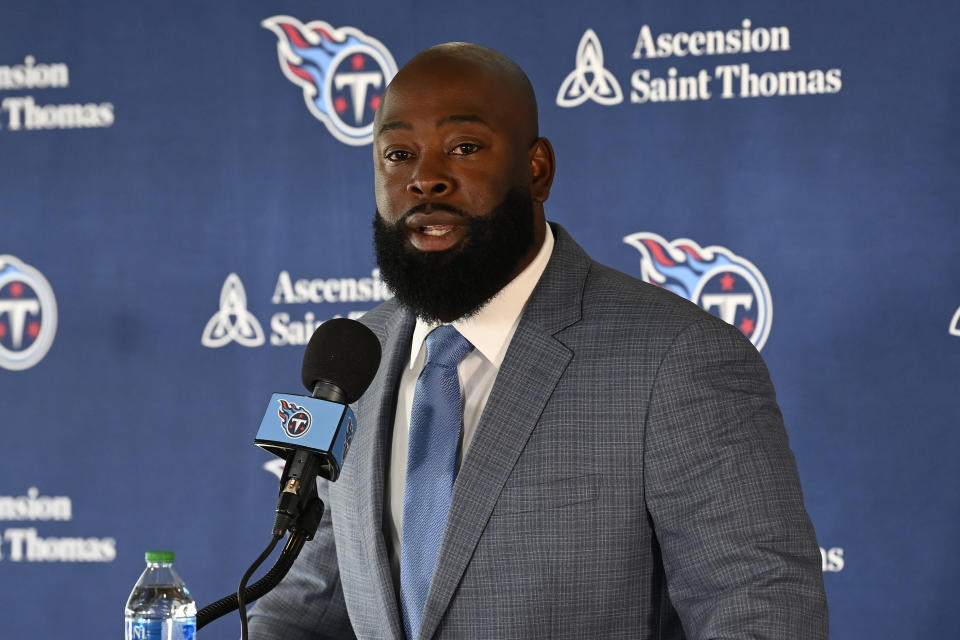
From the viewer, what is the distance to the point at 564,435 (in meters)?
1.58

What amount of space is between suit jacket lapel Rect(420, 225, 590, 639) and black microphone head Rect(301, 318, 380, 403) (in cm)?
29

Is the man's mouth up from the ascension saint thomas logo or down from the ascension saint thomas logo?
down

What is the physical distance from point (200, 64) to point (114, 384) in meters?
0.99

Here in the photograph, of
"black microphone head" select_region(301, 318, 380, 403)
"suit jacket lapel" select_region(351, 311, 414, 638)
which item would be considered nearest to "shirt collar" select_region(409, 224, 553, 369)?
"suit jacket lapel" select_region(351, 311, 414, 638)

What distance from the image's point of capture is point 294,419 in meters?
1.18

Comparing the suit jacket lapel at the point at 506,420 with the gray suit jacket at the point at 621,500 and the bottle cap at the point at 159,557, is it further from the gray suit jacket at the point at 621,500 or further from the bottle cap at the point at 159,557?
the bottle cap at the point at 159,557

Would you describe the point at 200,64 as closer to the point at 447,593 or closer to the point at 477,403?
the point at 477,403

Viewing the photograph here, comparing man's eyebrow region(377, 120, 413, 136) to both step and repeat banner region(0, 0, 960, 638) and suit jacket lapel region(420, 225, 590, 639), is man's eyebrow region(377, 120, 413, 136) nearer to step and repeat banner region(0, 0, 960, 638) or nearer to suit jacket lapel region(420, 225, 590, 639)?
suit jacket lapel region(420, 225, 590, 639)

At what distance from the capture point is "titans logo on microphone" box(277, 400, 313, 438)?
46.3 inches

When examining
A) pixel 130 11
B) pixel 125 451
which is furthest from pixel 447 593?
pixel 130 11

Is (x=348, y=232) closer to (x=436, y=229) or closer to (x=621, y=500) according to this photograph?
(x=436, y=229)

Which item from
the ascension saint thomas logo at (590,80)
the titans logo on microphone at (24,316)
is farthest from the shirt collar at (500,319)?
the titans logo on microphone at (24,316)

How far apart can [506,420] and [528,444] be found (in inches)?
1.9

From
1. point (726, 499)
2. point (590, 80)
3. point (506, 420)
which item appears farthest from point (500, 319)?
point (590, 80)
